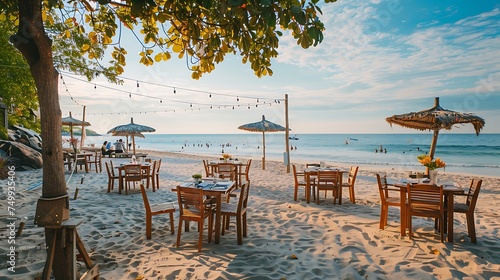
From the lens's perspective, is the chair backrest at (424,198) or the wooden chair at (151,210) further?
the wooden chair at (151,210)

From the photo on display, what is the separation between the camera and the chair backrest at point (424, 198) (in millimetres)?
3745

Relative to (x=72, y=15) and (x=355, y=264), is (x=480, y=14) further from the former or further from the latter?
(x=72, y=15)

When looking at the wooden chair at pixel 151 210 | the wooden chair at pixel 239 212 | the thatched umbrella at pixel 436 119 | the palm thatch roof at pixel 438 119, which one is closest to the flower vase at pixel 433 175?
the thatched umbrella at pixel 436 119

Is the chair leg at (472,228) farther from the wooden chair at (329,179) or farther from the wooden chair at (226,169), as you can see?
the wooden chair at (226,169)

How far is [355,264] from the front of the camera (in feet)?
10.3

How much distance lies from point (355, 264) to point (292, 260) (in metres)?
0.75

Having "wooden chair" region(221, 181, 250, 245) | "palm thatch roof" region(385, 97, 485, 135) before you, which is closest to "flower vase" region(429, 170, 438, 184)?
"palm thatch roof" region(385, 97, 485, 135)

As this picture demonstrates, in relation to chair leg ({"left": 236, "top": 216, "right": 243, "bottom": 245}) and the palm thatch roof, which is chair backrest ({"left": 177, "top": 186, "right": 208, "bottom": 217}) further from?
the palm thatch roof

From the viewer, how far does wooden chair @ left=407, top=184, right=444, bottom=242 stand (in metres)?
3.74

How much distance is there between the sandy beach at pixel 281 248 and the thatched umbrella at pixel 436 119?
2291 mm

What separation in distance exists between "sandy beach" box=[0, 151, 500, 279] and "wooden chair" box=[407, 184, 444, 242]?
395mm

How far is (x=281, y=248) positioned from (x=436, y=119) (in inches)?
228

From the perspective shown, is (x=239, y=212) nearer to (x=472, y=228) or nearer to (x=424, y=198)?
(x=424, y=198)

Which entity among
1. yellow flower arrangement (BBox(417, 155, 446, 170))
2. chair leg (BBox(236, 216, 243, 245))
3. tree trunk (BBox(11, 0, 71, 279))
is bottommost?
chair leg (BBox(236, 216, 243, 245))
